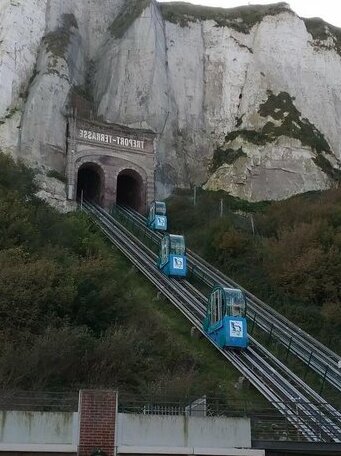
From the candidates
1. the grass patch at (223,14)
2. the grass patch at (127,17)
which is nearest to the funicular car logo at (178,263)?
the grass patch at (127,17)

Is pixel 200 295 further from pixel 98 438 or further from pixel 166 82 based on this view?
pixel 166 82

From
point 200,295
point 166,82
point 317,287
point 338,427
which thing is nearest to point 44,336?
point 338,427

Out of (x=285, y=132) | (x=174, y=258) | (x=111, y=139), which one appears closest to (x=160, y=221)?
(x=111, y=139)

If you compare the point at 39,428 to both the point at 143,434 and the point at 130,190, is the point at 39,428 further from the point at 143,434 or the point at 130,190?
the point at 130,190

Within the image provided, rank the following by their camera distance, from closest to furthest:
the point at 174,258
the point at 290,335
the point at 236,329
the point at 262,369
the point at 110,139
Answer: the point at 262,369
the point at 236,329
the point at 290,335
the point at 174,258
the point at 110,139

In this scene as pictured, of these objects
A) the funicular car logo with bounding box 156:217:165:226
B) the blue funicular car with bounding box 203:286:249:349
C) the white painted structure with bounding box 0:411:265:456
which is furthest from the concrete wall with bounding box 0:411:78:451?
the funicular car logo with bounding box 156:217:165:226

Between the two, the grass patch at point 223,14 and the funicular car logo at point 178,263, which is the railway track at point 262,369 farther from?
the grass patch at point 223,14
